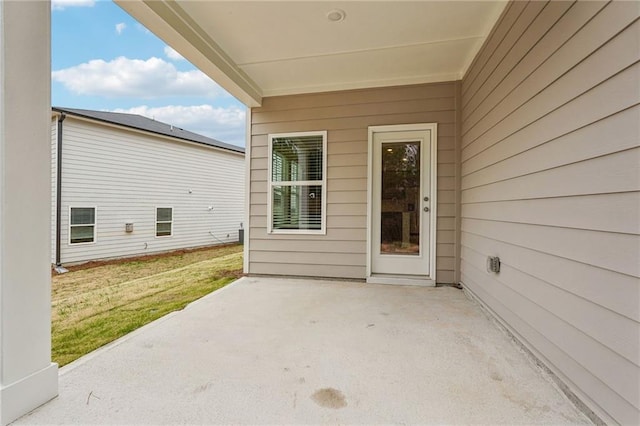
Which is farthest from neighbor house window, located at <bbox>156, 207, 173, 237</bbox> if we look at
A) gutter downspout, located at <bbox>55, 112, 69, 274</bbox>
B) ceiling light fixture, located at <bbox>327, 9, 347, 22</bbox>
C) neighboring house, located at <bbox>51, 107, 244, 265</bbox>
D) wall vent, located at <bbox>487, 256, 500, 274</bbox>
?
wall vent, located at <bbox>487, 256, 500, 274</bbox>

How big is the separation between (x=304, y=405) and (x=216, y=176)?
9.42m

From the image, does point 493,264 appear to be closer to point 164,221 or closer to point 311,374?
point 311,374

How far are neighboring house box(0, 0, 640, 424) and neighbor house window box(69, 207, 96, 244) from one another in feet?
16.6

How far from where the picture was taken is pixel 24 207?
1233mm

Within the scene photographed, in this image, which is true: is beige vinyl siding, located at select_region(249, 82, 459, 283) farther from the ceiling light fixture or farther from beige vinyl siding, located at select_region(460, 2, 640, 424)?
the ceiling light fixture

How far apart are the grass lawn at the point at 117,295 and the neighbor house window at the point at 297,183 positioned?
4.38ft

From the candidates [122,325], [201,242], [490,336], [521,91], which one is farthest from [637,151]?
[201,242]

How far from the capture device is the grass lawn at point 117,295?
237 centimetres

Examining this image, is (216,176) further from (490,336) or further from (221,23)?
(490,336)

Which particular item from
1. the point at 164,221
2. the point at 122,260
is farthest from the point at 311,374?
the point at 164,221

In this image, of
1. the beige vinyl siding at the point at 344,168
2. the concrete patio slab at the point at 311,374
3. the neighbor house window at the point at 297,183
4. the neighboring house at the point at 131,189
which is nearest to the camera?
the concrete patio slab at the point at 311,374

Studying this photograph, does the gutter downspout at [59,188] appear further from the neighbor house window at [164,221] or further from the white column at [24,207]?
the white column at [24,207]

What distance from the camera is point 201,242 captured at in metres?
9.32

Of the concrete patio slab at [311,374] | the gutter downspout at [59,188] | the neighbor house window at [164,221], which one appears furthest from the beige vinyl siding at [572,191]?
the neighbor house window at [164,221]
